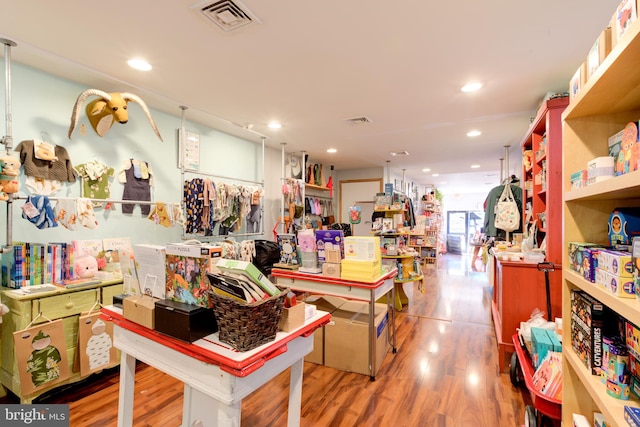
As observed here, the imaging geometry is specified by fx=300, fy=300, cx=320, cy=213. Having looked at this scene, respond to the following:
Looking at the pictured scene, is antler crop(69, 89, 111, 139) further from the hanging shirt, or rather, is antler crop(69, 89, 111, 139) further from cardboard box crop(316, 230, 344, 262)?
cardboard box crop(316, 230, 344, 262)

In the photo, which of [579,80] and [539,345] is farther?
[539,345]

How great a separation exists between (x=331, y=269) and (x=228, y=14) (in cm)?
197

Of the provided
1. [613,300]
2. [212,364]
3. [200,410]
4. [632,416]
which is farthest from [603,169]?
[200,410]

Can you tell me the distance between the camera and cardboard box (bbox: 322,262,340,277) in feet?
8.52

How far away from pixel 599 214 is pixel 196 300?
1.69m

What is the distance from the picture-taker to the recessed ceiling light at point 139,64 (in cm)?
232

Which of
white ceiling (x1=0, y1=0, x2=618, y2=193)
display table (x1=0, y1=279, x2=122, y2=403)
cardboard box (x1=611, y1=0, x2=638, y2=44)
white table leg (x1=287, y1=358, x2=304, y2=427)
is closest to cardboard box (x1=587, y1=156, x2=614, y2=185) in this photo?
cardboard box (x1=611, y1=0, x2=638, y2=44)

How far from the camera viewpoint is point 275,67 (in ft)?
7.96

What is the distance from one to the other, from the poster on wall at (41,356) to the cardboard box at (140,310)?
4.10ft

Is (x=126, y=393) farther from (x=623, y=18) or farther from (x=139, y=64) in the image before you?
(x=623, y=18)

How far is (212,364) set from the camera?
115cm

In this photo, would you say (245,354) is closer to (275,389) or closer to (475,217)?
(275,389)

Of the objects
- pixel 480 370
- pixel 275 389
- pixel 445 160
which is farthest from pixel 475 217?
pixel 275 389

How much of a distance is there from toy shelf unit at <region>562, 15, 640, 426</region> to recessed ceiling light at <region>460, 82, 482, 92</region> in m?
1.71
